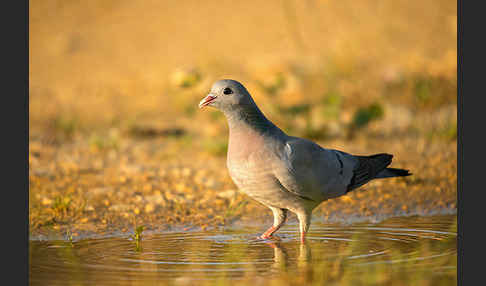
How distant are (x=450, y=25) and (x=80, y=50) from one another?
29.3 feet

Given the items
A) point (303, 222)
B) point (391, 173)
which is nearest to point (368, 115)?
point (391, 173)

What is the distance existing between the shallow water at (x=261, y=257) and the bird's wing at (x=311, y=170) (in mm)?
A: 411

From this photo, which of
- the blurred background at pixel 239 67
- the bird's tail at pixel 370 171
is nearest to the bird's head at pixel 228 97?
the bird's tail at pixel 370 171

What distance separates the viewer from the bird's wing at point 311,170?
4.91 m

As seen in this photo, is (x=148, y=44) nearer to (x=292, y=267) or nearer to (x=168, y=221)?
(x=168, y=221)

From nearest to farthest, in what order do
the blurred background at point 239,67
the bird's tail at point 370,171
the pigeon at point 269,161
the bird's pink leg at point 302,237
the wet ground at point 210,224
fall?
the wet ground at point 210,224
the pigeon at point 269,161
the bird's pink leg at point 302,237
the bird's tail at point 370,171
the blurred background at point 239,67

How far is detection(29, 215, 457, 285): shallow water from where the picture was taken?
4.17 metres

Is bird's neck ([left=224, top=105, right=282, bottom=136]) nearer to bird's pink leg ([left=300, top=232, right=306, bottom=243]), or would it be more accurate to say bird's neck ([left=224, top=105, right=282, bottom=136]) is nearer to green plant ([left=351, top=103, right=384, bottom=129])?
bird's pink leg ([left=300, top=232, right=306, bottom=243])

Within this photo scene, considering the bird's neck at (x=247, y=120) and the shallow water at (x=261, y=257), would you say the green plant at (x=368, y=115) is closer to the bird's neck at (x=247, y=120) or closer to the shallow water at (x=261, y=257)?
the shallow water at (x=261, y=257)

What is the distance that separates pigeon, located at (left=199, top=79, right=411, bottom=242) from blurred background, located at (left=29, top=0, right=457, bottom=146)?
7.80 feet

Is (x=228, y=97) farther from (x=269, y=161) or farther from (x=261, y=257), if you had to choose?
(x=261, y=257)

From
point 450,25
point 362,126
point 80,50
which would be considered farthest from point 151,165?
point 450,25

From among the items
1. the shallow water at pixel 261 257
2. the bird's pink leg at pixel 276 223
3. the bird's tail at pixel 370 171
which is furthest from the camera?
the bird's tail at pixel 370 171

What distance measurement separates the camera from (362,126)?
8.83m
